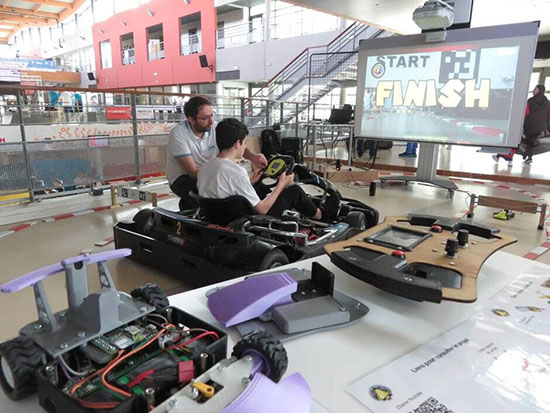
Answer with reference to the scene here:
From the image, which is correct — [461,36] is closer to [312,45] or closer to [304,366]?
[304,366]

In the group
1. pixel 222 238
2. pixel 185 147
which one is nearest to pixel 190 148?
pixel 185 147

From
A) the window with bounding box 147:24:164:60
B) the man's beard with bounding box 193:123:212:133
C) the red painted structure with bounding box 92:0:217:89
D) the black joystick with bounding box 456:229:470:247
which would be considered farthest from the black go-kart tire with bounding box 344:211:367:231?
the window with bounding box 147:24:164:60

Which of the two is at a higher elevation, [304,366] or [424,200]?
[304,366]

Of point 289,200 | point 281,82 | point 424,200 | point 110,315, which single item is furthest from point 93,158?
point 281,82

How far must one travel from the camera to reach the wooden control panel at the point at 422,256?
1.07 metres

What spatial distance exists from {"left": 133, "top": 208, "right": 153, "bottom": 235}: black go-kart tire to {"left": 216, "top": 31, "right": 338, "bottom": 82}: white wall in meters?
11.3

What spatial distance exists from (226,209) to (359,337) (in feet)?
5.30

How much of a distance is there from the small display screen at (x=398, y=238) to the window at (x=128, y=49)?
21.8 metres

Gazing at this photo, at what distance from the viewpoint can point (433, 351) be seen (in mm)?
942

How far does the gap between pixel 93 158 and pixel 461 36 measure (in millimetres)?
4635

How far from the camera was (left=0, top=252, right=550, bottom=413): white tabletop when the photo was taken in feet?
2.64

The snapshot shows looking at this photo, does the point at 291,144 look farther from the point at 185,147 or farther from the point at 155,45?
the point at 155,45

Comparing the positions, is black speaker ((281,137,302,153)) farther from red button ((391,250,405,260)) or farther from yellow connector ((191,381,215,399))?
yellow connector ((191,381,215,399))

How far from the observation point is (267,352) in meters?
0.75
